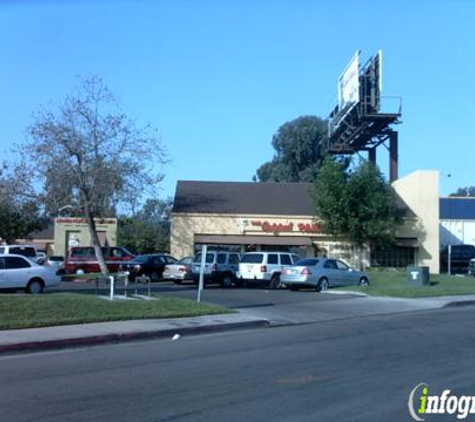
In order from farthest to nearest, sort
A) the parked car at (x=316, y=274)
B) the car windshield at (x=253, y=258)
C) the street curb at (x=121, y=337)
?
the car windshield at (x=253, y=258), the parked car at (x=316, y=274), the street curb at (x=121, y=337)

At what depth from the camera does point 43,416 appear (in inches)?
305

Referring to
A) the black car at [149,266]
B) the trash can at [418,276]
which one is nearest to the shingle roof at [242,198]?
the black car at [149,266]

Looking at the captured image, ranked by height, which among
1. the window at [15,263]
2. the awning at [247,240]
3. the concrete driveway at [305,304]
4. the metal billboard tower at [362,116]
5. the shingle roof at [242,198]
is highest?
the metal billboard tower at [362,116]

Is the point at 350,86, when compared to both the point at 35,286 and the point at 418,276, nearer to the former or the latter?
the point at 418,276

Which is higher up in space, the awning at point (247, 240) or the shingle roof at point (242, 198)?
the shingle roof at point (242, 198)

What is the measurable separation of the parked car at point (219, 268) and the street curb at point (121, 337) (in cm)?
1342

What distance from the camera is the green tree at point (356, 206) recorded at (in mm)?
41750

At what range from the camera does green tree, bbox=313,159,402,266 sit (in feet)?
137

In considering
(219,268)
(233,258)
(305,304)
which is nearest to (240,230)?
(233,258)

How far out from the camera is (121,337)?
1438cm

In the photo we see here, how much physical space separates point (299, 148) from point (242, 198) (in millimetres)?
35825

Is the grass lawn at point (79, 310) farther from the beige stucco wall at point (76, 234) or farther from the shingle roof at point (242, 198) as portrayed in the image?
the beige stucco wall at point (76, 234)

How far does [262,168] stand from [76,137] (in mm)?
52569

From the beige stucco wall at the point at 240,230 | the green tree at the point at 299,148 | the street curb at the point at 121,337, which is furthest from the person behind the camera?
the green tree at the point at 299,148
